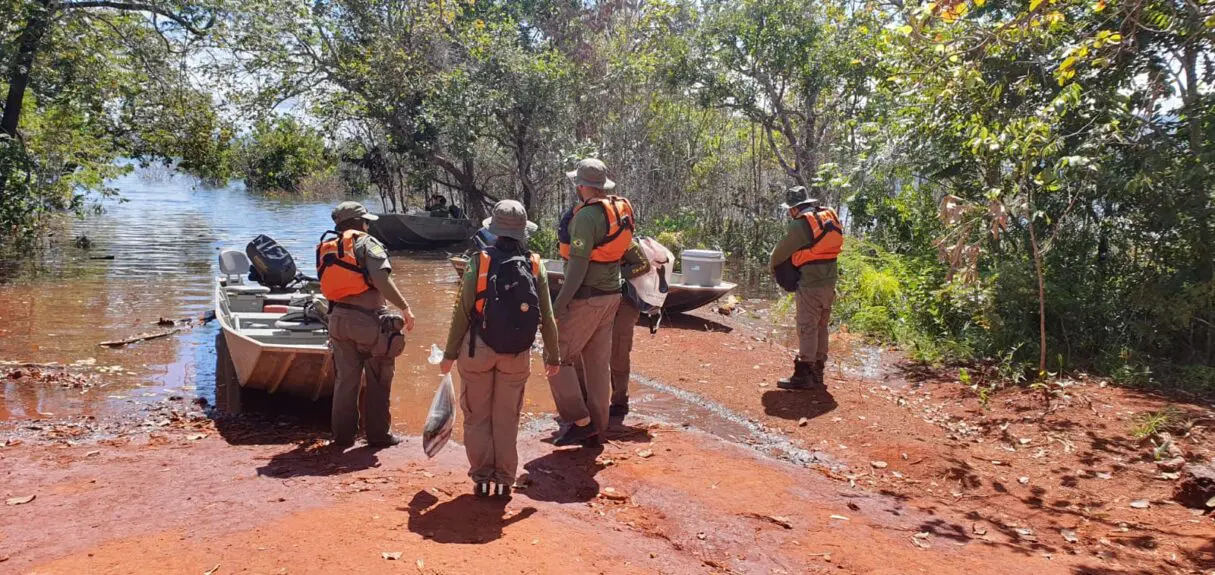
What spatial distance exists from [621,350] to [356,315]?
6.54 ft

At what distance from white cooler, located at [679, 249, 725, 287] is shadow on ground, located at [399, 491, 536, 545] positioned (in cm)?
713

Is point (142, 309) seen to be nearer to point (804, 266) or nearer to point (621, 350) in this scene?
point (621, 350)

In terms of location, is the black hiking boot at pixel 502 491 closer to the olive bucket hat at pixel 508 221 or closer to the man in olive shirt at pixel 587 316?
the man in olive shirt at pixel 587 316

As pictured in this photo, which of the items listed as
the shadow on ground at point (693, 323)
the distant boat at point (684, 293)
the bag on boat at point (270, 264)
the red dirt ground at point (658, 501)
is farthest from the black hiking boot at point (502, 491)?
the shadow on ground at point (693, 323)

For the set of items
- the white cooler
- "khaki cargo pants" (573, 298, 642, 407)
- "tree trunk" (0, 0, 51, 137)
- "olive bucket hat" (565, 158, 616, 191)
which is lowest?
"khaki cargo pants" (573, 298, 642, 407)

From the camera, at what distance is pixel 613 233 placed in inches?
225

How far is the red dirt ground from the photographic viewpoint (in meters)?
4.00

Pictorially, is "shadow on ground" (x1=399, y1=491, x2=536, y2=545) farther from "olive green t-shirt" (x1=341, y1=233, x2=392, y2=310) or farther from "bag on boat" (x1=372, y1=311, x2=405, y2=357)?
"olive green t-shirt" (x1=341, y1=233, x2=392, y2=310)

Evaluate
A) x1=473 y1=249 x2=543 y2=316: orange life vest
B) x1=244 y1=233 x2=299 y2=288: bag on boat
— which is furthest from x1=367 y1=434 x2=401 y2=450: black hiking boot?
x1=244 y1=233 x2=299 y2=288: bag on boat

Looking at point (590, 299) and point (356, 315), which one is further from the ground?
point (590, 299)

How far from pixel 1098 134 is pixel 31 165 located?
1639cm

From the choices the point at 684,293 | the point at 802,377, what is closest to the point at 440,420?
the point at 802,377

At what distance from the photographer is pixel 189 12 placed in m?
14.4

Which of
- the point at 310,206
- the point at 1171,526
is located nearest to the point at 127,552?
the point at 1171,526
